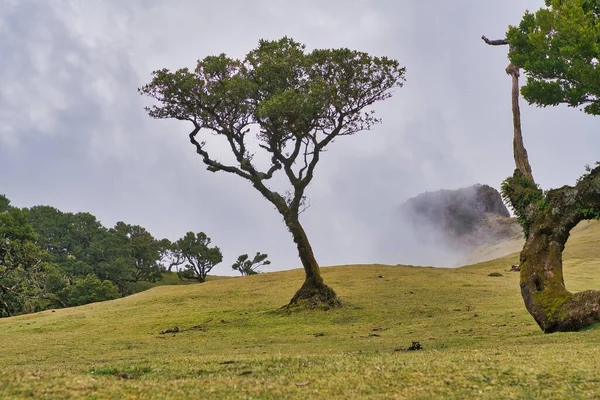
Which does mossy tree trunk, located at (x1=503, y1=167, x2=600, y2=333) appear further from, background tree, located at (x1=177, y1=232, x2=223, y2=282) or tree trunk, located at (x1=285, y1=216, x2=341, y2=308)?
background tree, located at (x1=177, y1=232, x2=223, y2=282)

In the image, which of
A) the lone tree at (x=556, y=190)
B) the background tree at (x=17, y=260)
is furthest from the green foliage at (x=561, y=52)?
the background tree at (x=17, y=260)

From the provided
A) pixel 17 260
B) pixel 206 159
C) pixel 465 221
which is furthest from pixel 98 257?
pixel 465 221

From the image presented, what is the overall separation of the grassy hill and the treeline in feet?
72.9

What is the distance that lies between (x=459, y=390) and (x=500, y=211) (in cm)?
13773

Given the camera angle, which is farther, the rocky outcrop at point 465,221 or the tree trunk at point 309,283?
the rocky outcrop at point 465,221

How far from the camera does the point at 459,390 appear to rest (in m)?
5.36

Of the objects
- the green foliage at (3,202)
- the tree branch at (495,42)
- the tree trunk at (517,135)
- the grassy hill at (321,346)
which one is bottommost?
the grassy hill at (321,346)

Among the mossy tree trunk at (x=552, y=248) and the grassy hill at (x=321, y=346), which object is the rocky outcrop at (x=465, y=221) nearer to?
the grassy hill at (x=321, y=346)

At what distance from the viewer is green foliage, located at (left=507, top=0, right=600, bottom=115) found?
14.7 m

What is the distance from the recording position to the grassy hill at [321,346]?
17.9ft

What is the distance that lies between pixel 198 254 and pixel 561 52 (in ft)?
224

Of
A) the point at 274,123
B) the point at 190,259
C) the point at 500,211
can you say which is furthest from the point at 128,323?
the point at 500,211

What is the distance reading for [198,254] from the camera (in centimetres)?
7694

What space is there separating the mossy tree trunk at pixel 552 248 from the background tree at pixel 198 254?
6531cm
